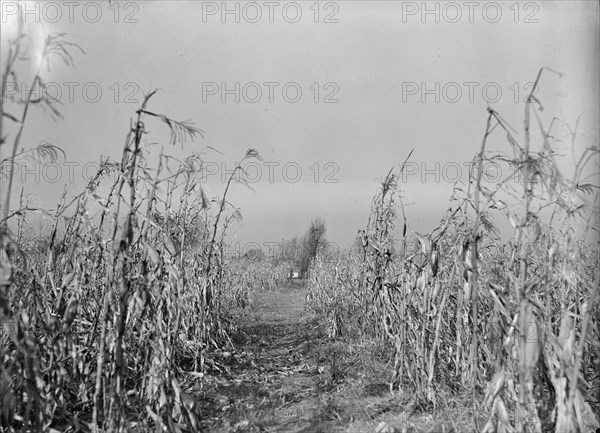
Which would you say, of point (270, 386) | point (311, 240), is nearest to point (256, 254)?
point (311, 240)

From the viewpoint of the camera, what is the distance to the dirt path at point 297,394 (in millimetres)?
3432

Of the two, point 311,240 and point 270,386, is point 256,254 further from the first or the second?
point 270,386

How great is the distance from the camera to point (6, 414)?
2.37 metres

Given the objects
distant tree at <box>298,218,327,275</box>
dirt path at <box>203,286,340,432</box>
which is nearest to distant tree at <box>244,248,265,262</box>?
distant tree at <box>298,218,327,275</box>

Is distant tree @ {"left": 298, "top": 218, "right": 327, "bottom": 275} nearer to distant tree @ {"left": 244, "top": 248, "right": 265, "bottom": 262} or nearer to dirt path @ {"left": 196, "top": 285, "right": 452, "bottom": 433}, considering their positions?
distant tree @ {"left": 244, "top": 248, "right": 265, "bottom": 262}

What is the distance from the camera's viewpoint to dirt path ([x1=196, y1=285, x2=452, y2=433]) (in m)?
3.43

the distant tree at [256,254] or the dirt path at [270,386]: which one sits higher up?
the distant tree at [256,254]

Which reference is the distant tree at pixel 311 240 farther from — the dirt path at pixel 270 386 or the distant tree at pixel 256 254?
the dirt path at pixel 270 386

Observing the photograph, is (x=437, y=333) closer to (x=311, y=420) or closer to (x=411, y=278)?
(x=411, y=278)

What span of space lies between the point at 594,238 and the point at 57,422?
3.80 m

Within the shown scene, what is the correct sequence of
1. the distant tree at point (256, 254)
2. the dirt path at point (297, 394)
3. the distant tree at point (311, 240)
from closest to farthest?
the dirt path at point (297, 394) → the distant tree at point (256, 254) → the distant tree at point (311, 240)

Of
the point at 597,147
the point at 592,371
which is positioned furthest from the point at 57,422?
the point at 592,371

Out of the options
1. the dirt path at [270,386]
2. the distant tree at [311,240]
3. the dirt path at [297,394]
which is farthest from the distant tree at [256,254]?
the dirt path at [297,394]

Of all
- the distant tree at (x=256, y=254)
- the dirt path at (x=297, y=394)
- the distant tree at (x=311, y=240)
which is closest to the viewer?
the dirt path at (x=297, y=394)
